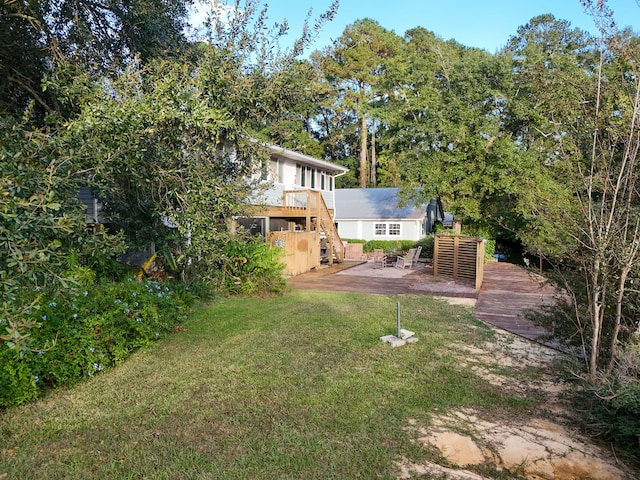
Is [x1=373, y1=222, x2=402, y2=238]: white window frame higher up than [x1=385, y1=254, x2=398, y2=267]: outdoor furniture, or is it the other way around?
[x1=373, y1=222, x2=402, y2=238]: white window frame

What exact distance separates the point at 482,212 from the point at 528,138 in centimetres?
454

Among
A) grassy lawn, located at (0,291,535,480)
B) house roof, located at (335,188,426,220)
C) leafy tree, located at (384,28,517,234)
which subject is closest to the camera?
grassy lawn, located at (0,291,535,480)

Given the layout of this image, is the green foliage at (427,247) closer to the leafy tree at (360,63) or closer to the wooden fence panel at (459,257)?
the wooden fence panel at (459,257)

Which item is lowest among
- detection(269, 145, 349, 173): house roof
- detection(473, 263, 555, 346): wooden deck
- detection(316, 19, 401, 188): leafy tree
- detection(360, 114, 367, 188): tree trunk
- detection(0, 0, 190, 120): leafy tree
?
detection(473, 263, 555, 346): wooden deck

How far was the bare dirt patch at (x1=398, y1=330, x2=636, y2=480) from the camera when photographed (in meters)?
3.36

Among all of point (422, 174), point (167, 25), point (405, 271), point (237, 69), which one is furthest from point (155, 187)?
point (422, 174)

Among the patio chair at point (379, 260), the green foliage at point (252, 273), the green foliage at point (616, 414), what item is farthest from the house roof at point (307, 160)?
the green foliage at point (616, 414)

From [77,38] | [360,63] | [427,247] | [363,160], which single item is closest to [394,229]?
[427,247]

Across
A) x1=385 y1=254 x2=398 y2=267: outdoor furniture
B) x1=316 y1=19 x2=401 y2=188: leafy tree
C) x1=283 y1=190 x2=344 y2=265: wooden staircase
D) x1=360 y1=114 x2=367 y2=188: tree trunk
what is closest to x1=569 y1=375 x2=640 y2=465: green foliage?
x1=283 y1=190 x2=344 y2=265: wooden staircase

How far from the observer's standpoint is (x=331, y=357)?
6.10 metres

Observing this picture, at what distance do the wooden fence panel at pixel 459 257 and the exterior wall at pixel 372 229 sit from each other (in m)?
10.1

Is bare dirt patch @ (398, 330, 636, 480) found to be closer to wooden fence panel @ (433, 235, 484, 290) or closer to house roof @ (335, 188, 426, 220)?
wooden fence panel @ (433, 235, 484, 290)

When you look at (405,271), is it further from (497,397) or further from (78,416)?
(78,416)

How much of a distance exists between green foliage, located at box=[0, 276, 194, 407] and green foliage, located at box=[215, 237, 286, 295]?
450 cm
